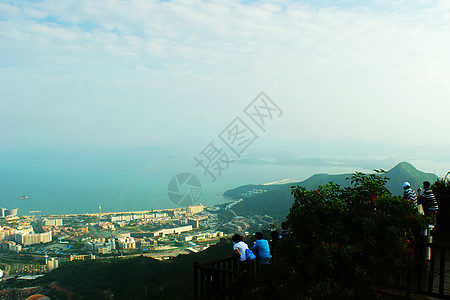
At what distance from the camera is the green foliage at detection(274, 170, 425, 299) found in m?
3.74

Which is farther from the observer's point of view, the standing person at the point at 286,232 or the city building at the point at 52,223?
the city building at the point at 52,223

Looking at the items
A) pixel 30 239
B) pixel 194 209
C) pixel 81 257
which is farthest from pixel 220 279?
pixel 194 209

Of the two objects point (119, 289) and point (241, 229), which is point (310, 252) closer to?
point (119, 289)

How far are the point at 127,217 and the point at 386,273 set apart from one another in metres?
52.9

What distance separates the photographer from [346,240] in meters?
3.94

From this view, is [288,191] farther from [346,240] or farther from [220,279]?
[346,240]

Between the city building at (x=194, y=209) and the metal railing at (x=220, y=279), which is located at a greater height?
the metal railing at (x=220, y=279)

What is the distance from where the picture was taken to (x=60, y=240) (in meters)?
39.9

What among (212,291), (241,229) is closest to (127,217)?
(241,229)

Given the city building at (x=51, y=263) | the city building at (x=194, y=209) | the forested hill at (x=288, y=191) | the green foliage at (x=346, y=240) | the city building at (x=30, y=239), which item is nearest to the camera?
the green foliage at (x=346, y=240)

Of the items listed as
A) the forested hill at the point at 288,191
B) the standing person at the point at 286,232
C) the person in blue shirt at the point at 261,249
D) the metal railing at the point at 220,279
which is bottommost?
the forested hill at the point at 288,191

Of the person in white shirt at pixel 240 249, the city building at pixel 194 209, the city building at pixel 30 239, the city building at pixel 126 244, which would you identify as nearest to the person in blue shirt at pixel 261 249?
the person in white shirt at pixel 240 249

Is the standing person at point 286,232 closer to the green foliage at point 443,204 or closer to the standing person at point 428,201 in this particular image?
the standing person at point 428,201

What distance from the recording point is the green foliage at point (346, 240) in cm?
374
